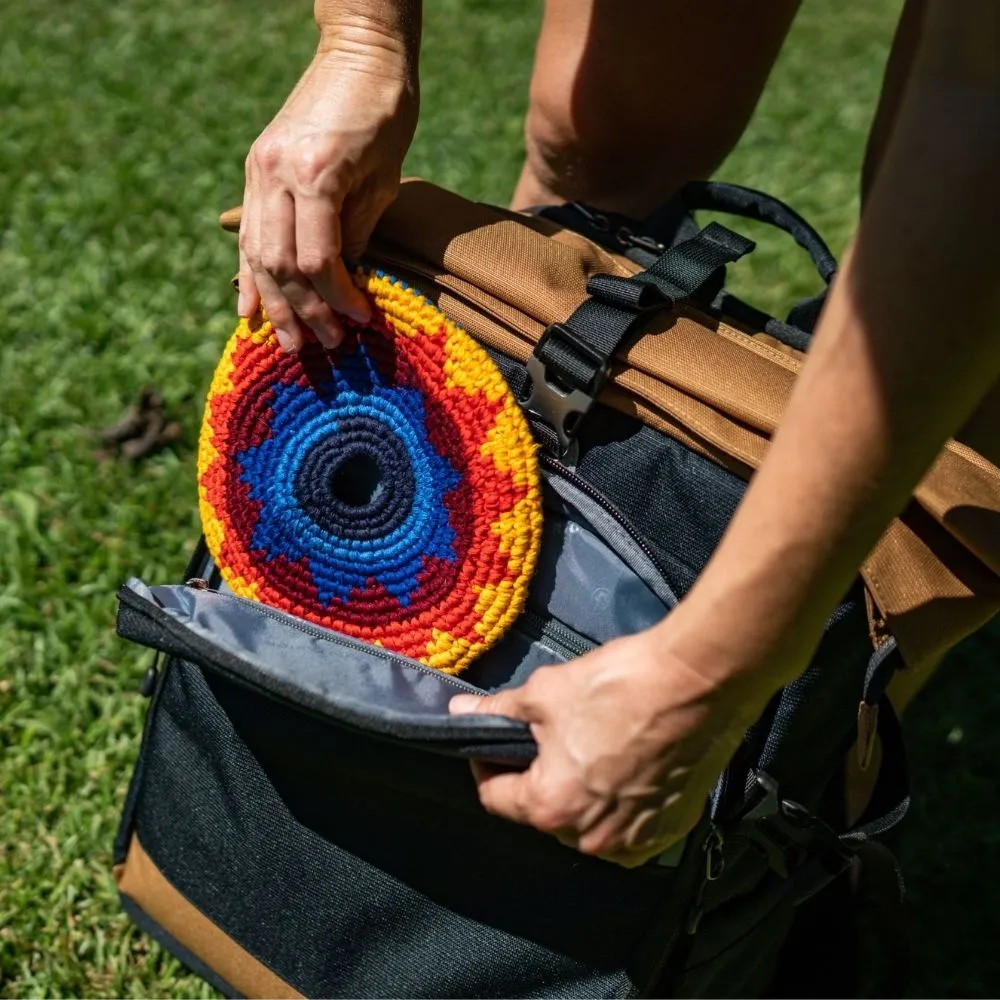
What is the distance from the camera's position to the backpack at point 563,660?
1.00 meters

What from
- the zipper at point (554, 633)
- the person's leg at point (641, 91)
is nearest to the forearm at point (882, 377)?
the zipper at point (554, 633)

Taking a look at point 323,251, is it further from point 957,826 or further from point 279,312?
point 957,826

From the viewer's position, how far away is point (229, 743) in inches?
48.8

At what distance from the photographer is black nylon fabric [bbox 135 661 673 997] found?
108 cm

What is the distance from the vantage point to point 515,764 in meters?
0.92

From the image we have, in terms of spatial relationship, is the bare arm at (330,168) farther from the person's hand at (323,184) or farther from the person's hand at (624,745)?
the person's hand at (624,745)

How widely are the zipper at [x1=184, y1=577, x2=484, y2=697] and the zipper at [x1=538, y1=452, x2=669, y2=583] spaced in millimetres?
202

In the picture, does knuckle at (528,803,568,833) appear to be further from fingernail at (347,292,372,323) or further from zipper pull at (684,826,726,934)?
fingernail at (347,292,372,323)

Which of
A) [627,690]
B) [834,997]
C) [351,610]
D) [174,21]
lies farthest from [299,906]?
[174,21]

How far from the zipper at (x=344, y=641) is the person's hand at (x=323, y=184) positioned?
260 millimetres

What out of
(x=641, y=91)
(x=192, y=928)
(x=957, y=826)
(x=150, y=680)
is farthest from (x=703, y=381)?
(x=957, y=826)

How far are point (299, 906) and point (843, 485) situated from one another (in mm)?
805

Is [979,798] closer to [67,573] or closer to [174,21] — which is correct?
[67,573]

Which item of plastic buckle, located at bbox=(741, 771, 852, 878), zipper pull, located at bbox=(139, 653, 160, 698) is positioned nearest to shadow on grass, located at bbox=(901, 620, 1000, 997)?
plastic buckle, located at bbox=(741, 771, 852, 878)
